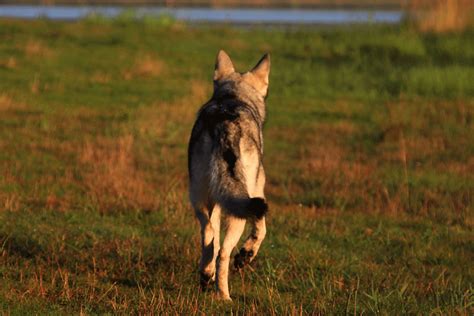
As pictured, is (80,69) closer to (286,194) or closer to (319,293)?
(286,194)

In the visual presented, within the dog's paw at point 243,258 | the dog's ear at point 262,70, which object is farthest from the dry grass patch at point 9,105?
the dog's paw at point 243,258

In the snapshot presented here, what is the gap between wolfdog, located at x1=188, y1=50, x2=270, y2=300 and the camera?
19.1ft

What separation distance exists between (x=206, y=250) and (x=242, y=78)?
1903 millimetres

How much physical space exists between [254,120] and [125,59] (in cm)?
1512

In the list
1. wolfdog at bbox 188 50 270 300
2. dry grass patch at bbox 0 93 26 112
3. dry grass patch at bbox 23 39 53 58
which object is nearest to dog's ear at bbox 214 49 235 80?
wolfdog at bbox 188 50 270 300

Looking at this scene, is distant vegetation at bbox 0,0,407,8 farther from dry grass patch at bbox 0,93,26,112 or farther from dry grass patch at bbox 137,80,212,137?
dry grass patch at bbox 0,93,26,112

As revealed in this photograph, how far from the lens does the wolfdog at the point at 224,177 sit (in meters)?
5.84

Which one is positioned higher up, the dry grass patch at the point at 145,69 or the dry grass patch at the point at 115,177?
the dry grass patch at the point at 145,69

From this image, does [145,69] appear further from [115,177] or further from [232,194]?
[232,194]

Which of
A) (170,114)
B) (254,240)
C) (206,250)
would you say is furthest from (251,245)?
(170,114)

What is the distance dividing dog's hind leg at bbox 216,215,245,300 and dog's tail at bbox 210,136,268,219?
13.5 inches

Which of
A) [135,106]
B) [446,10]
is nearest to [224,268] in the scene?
[135,106]

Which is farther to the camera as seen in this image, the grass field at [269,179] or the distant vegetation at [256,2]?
the distant vegetation at [256,2]

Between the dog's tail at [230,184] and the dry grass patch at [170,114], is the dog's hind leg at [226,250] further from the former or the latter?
the dry grass patch at [170,114]
